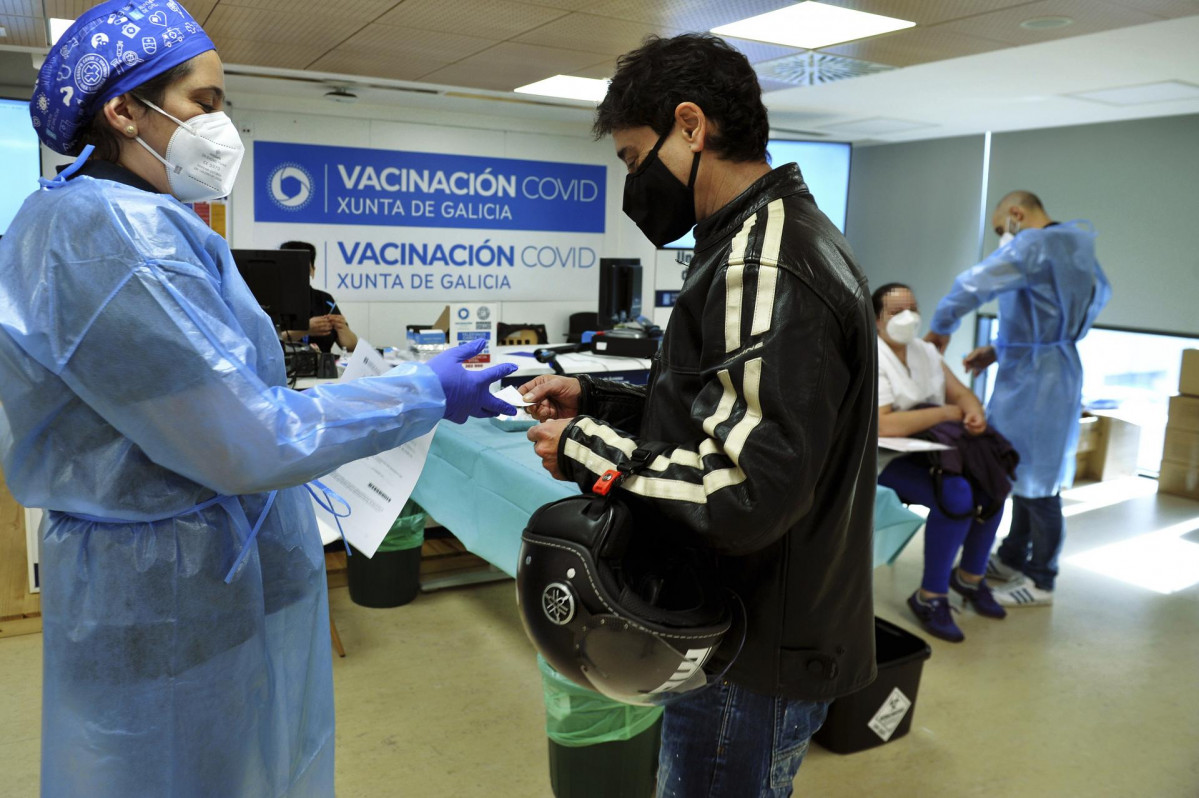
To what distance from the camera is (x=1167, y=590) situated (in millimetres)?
3977

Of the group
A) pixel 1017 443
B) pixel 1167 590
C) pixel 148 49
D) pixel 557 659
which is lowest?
pixel 1167 590

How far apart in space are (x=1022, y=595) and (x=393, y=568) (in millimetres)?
2528

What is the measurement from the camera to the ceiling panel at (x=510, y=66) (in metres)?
4.37

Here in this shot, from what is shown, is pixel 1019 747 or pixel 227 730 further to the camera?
pixel 1019 747

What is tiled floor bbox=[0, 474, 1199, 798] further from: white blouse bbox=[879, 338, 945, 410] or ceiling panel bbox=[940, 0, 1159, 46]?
ceiling panel bbox=[940, 0, 1159, 46]

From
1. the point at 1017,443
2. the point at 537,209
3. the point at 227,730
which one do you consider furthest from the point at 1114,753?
the point at 537,209

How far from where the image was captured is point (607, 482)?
1.06m

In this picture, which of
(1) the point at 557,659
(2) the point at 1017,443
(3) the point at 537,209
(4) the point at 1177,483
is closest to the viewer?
(1) the point at 557,659

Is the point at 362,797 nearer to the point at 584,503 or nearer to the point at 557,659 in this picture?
the point at 557,659

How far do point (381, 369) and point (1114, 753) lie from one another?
2.38m

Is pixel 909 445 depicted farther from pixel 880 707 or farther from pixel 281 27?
pixel 281 27

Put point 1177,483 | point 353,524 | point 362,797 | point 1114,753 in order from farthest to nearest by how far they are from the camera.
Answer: point 1177,483 → point 1114,753 → point 362,797 → point 353,524

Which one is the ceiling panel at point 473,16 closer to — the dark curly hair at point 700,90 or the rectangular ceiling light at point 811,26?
the rectangular ceiling light at point 811,26

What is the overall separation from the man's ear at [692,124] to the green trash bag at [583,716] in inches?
52.7
